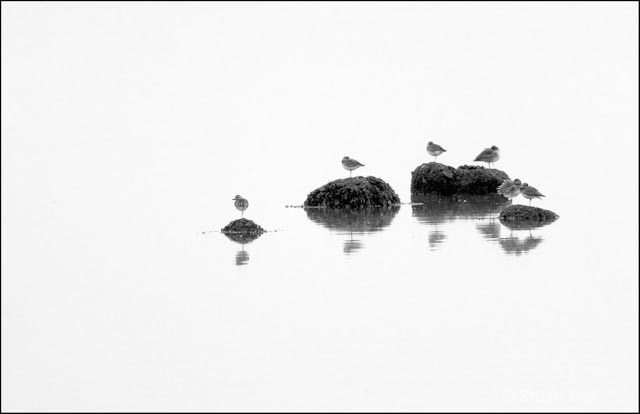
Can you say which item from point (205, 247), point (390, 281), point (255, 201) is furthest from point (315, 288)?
point (255, 201)

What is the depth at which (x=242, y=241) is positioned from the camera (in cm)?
1981

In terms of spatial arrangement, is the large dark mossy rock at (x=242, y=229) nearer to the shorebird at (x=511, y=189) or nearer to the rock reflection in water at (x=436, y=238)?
the rock reflection in water at (x=436, y=238)

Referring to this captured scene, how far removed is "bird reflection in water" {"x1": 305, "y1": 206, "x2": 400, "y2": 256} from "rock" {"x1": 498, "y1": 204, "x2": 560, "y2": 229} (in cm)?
227

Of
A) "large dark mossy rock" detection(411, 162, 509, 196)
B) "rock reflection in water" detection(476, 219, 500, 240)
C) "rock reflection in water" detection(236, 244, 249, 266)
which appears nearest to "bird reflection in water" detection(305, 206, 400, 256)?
"rock reflection in water" detection(236, 244, 249, 266)

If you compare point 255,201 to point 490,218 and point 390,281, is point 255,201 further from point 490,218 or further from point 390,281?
point 390,281

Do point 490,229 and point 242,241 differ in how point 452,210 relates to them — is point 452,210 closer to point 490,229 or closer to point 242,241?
point 490,229

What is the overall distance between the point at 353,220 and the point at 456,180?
6.49 meters

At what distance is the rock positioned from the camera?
21683 millimetres

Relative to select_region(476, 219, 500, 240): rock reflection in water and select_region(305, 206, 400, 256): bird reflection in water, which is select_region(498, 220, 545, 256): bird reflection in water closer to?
select_region(476, 219, 500, 240): rock reflection in water

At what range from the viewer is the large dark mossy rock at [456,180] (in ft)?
93.2

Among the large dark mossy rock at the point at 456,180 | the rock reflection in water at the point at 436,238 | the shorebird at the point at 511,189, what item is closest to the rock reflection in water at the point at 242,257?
the rock reflection in water at the point at 436,238

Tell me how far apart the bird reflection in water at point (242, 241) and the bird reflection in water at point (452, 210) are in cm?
306

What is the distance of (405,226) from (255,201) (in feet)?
23.6

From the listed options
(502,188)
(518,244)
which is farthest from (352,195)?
(518,244)
